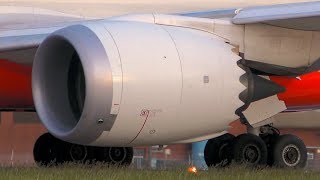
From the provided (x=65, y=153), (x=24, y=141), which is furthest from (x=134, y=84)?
(x=24, y=141)

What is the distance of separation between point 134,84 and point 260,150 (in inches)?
127

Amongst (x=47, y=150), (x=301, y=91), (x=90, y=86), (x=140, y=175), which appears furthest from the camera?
(x=47, y=150)

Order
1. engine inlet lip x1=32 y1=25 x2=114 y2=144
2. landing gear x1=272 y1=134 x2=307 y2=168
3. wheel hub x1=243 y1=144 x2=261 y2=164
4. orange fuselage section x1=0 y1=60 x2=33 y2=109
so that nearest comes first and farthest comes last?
1. engine inlet lip x1=32 y1=25 x2=114 y2=144
2. wheel hub x1=243 y1=144 x2=261 y2=164
3. orange fuselage section x1=0 y1=60 x2=33 y2=109
4. landing gear x1=272 y1=134 x2=307 y2=168

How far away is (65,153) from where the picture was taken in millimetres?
16969

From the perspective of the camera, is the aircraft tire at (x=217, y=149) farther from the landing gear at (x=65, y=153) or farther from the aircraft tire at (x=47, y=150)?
the aircraft tire at (x=47, y=150)

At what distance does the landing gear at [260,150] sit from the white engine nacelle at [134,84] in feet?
4.58

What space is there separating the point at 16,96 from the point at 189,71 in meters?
3.69

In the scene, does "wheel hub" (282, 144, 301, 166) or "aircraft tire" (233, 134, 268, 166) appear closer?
"aircraft tire" (233, 134, 268, 166)

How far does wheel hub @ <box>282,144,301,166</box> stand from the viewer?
1612 centimetres

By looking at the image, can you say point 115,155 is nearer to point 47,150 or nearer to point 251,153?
point 47,150

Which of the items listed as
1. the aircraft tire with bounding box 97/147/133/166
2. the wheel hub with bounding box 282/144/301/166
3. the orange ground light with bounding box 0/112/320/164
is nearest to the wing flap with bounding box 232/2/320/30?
the orange ground light with bounding box 0/112/320/164

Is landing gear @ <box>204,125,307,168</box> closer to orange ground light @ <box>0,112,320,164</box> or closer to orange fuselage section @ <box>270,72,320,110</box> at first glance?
orange ground light @ <box>0,112,320,164</box>

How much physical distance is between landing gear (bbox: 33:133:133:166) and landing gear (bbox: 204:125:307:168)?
5.21ft

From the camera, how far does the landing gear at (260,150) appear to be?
15336 mm
